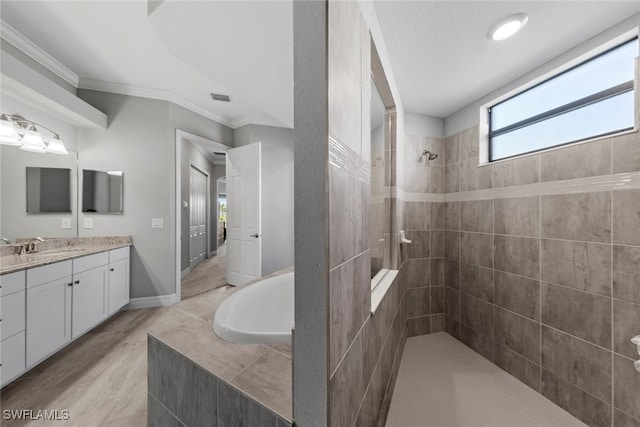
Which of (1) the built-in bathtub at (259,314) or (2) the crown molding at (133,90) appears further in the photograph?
(2) the crown molding at (133,90)

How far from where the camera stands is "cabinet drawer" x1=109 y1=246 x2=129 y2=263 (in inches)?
97.1

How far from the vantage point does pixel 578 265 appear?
142 cm

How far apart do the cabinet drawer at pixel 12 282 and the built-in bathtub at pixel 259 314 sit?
4.52 feet

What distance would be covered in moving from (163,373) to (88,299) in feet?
5.96

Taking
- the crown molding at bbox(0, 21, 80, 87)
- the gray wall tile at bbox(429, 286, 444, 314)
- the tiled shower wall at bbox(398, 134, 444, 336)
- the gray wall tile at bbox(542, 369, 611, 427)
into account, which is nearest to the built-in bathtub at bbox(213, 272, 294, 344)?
the tiled shower wall at bbox(398, 134, 444, 336)

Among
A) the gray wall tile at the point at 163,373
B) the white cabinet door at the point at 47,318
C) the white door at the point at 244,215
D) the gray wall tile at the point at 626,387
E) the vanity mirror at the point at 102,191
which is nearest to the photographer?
the gray wall tile at the point at 163,373

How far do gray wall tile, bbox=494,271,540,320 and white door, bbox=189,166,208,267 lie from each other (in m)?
4.82

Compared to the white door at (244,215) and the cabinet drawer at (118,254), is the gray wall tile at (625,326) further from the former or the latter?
the cabinet drawer at (118,254)

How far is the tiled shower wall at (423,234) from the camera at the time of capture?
2.34 meters

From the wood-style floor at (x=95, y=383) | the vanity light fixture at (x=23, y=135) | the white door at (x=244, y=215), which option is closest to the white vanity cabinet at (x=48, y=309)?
the wood-style floor at (x=95, y=383)

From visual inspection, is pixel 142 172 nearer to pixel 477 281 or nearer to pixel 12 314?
pixel 12 314

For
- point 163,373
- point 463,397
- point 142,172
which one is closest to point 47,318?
point 163,373

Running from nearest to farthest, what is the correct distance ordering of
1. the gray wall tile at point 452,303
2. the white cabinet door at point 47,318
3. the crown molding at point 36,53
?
1. the white cabinet door at point 47,318
2. the crown molding at point 36,53
3. the gray wall tile at point 452,303

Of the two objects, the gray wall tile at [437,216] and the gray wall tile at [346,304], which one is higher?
the gray wall tile at [437,216]
